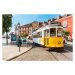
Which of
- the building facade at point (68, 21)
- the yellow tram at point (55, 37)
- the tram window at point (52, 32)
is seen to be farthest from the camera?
the building facade at point (68, 21)

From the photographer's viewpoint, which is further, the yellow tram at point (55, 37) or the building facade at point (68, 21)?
the building facade at point (68, 21)

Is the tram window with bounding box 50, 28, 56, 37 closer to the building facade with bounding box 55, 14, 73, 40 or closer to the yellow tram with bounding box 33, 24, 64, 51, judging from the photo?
the yellow tram with bounding box 33, 24, 64, 51

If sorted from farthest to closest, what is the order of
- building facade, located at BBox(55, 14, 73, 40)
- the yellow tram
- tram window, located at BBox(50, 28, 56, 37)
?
building facade, located at BBox(55, 14, 73, 40) → tram window, located at BBox(50, 28, 56, 37) → the yellow tram

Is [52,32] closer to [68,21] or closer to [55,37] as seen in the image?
[55,37]

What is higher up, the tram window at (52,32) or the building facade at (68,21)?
the building facade at (68,21)

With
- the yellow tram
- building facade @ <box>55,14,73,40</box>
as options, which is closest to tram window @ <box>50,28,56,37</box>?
the yellow tram

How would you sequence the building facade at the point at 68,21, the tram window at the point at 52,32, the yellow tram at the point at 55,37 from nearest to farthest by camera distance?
the yellow tram at the point at 55,37, the tram window at the point at 52,32, the building facade at the point at 68,21

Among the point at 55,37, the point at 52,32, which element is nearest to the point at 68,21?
the point at 52,32

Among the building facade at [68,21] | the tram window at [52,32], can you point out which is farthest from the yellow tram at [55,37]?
the building facade at [68,21]

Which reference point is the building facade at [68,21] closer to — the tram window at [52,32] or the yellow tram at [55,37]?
the yellow tram at [55,37]
